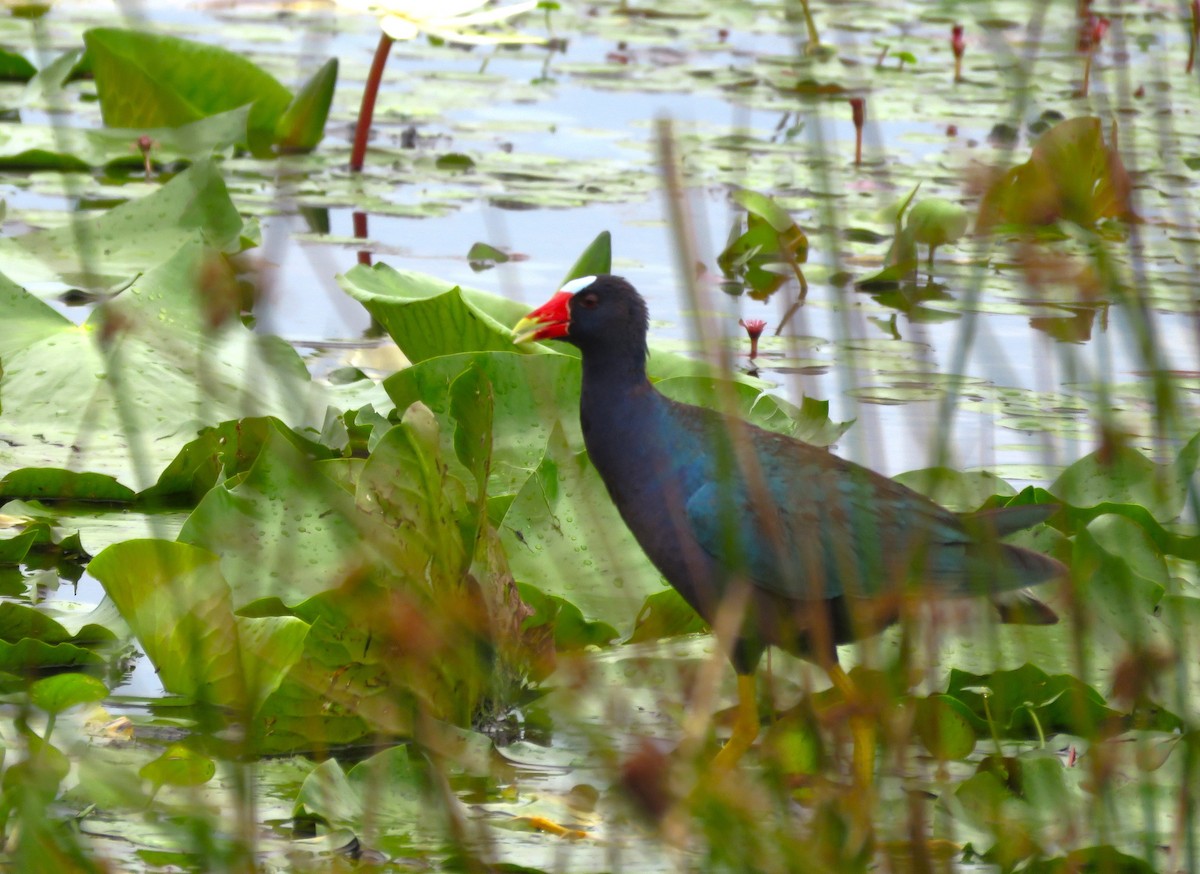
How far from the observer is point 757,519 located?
104 inches

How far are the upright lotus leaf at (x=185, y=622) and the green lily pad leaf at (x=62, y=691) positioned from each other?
0.20 metres

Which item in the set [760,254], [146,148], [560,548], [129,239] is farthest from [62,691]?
[146,148]

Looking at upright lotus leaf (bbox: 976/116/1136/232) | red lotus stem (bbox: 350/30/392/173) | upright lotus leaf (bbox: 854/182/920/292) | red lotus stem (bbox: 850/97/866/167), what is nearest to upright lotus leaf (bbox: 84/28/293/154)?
red lotus stem (bbox: 350/30/392/173)

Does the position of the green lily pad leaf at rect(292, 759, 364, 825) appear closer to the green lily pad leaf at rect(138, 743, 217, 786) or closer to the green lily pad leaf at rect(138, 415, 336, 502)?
the green lily pad leaf at rect(138, 743, 217, 786)

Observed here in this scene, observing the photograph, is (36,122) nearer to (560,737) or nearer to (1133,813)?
(560,737)

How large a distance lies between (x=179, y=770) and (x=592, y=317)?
1.14 metres

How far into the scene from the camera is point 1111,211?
4.83m

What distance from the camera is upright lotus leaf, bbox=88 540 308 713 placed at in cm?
231

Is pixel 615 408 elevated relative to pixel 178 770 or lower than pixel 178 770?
elevated

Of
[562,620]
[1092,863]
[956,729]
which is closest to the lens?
[1092,863]

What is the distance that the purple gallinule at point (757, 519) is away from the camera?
2553 millimetres

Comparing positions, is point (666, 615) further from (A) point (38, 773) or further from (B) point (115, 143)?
(B) point (115, 143)

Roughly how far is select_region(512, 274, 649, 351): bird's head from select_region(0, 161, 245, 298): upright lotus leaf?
4.31 feet

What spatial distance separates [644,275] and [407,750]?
2.63 m
